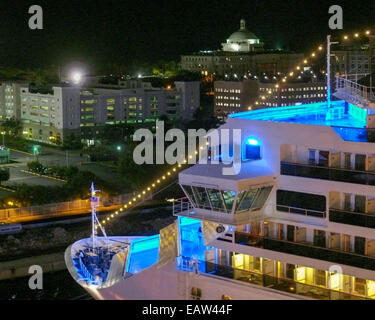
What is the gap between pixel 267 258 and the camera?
22.1 ft

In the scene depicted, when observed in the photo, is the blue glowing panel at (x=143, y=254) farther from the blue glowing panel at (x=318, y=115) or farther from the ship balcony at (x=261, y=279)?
the blue glowing panel at (x=318, y=115)

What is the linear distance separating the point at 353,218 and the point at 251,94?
3036 centimetres

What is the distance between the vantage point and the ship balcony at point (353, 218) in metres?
6.32

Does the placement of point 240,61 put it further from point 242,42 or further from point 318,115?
point 318,115

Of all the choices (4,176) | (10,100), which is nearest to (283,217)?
(4,176)

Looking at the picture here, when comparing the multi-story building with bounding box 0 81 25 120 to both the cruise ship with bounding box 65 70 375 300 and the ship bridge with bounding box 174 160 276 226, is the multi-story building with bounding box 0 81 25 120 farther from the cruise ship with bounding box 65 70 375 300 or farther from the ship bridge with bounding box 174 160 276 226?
the ship bridge with bounding box 174 160 276 226

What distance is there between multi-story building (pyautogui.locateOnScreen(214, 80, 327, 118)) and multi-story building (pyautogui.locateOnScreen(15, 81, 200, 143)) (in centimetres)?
268

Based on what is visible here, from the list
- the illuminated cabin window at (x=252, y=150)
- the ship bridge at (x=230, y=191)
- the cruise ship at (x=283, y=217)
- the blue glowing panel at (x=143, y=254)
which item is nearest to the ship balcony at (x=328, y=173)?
the cruise ship at (x=283, y=217)

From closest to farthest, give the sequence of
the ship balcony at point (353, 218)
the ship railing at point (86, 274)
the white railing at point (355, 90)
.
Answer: the ship balcony at point (353, 218)
the white railing at point (355, 90)
the ship railing at point (86, 274)

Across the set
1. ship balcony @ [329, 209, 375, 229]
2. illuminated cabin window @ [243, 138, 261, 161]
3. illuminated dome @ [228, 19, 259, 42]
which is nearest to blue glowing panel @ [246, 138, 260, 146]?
illuminated cabin window @ [243, 138, 261, 161]

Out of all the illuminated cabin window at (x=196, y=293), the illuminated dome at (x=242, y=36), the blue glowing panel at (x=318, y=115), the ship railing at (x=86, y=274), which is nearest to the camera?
the illuminated cabin window at (x=196, y=293)

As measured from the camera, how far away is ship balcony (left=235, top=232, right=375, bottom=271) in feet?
20.7

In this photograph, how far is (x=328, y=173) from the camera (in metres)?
6.55

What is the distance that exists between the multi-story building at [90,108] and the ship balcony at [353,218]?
69.2ft
